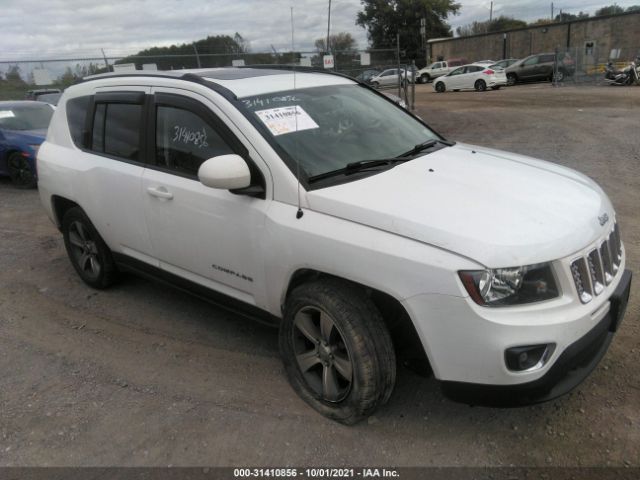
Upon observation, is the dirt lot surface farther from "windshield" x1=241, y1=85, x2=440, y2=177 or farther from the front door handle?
"windshield" x1=241, y1=85, x2=440, y2=177

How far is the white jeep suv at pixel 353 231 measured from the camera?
2.30 metres

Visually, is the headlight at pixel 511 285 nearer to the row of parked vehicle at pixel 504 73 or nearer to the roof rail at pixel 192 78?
the roof rail at pixel 192 78

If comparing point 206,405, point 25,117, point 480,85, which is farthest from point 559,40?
point 206,405

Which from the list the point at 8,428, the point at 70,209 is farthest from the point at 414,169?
the point at 70,209

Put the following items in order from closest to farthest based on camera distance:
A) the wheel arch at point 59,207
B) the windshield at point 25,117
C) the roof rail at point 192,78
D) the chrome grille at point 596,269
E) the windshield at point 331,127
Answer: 1. the chrome grille at point 596,269
2. the windshield at point 331,127
3. the roof rail at point 192,78
4. the wheel arch at point 59,207
5. the windshield at point 25,117

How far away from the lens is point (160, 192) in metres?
3.49

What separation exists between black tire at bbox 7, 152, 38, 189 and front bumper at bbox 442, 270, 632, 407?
9214 millimetres

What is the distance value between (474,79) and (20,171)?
937 inches

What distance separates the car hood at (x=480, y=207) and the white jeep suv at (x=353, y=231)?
10mm

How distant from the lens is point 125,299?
4.61m

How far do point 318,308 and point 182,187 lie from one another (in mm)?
1276

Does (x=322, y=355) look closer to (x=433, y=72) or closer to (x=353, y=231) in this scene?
(x=353, y=231)

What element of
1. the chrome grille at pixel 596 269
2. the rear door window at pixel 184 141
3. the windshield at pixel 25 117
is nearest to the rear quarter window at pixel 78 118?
the rear door window at pixel 184 141

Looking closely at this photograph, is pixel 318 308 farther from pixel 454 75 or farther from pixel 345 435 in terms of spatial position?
Answer: pixel 454 75
